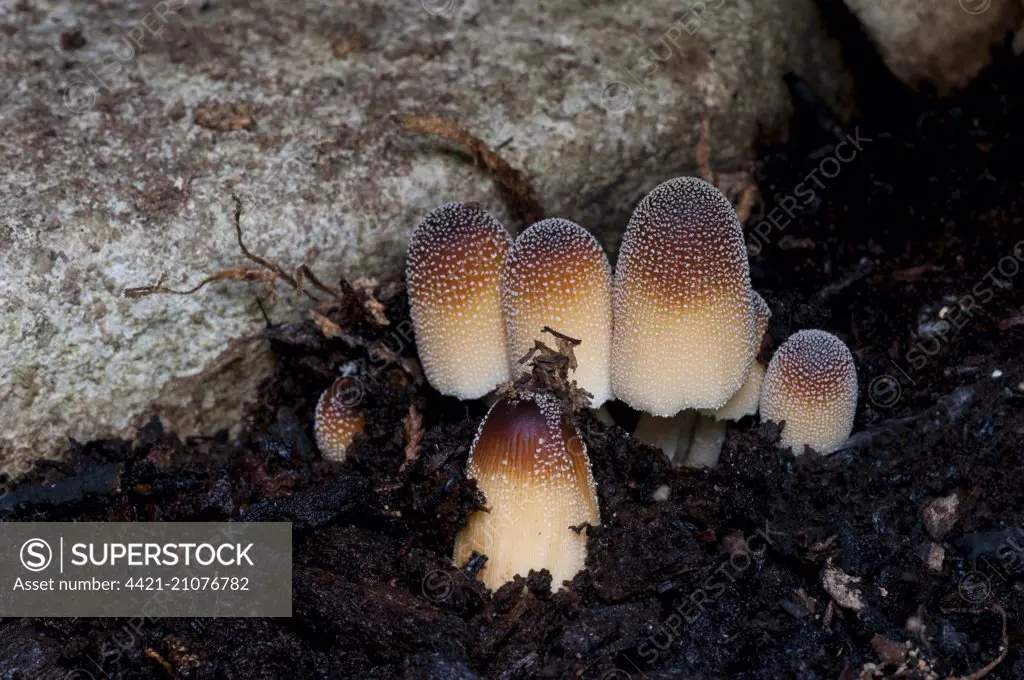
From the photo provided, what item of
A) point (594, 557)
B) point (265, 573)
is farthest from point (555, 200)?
point (265, 573)

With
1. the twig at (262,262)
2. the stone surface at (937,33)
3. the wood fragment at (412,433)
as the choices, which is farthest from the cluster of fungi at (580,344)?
the stone surface at (937,33)

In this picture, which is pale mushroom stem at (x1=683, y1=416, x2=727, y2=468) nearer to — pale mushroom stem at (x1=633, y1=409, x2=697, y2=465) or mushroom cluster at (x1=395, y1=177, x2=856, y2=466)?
pale mushroom stem at (x1=633, y1=409, x2=697, y2=465)

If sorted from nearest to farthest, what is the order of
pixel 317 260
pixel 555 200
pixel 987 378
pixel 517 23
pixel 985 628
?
pixel 985 628 → pixel 987 378 → pixel 317 260 → pixel 555 200 → pixel 517 23

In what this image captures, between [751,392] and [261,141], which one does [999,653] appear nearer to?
[751,392]

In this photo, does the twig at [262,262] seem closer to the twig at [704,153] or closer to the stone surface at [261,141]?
the stone surface at [261,141]

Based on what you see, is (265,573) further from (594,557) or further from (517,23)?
(517,23)

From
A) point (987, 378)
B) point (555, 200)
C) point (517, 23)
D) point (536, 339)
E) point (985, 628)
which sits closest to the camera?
point (985, 628)

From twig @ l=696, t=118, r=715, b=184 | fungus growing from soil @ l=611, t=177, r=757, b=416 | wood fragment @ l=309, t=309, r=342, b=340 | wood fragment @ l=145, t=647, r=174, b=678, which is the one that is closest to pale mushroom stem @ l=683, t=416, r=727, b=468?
fungus growing from soil @ l=611, t=177, r=757, b=416
